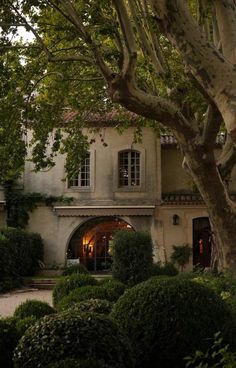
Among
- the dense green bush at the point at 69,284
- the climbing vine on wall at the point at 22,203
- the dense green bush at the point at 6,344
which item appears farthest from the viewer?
the climbing vine on wall at the point at 22,203

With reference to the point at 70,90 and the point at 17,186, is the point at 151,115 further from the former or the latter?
the point at 17,186

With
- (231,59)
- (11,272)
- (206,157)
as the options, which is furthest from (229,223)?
(11,272)

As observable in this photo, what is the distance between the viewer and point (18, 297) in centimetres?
1859

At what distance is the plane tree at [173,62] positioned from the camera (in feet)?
22.6

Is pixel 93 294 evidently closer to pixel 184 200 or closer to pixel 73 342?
pixel 73 342

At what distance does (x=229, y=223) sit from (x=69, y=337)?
6791 mm

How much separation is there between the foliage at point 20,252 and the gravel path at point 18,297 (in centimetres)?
136

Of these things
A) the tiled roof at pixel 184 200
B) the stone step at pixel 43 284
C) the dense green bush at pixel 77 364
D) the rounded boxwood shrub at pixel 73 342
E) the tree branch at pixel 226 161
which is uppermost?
the tiled roof at pixel 184 200

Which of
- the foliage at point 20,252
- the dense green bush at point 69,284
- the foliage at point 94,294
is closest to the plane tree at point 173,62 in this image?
the foliage at point 94,294

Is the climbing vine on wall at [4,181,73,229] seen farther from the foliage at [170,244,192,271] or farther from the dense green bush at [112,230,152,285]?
the dense green bush at [112,230,152,285]

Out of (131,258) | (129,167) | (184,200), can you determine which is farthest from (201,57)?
(129,167)

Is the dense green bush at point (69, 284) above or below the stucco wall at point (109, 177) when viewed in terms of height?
below

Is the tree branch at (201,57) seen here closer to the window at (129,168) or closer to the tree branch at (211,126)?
the tree branch at (211,126)

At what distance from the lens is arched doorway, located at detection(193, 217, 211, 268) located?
26.2 meters
